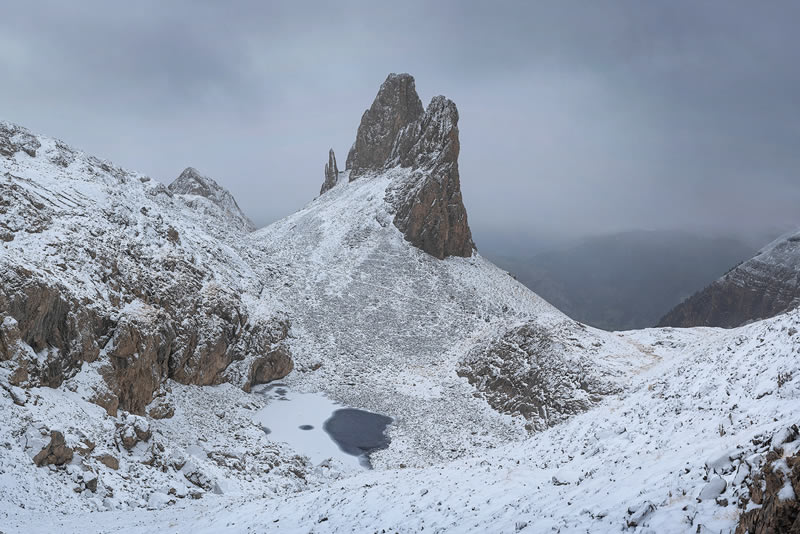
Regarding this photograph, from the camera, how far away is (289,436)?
27.9 meters

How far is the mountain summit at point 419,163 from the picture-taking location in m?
61.0

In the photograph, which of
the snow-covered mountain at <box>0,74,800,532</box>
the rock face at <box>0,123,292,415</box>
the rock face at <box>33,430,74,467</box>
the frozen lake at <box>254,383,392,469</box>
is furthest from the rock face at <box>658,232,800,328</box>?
the rock face at <box>33,430,74,467</box>

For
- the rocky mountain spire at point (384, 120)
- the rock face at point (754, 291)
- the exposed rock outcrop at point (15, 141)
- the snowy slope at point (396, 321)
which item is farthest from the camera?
the rock face at point (754, 291)

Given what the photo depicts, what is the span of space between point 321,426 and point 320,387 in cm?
619

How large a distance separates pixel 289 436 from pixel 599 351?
75.7ft

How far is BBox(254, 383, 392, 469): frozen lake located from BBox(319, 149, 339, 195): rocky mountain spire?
2678 inches

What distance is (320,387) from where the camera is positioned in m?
36.0

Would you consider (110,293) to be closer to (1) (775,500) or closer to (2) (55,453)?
(2) (55,453)

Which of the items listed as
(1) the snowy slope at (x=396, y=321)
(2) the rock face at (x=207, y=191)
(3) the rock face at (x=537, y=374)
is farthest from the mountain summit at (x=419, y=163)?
(2) the rock face at (x=207, y=191)

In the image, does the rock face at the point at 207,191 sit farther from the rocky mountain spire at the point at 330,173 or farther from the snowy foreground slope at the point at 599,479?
the snowy foreground slope at the point at 599,479

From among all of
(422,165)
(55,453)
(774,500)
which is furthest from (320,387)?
(422,165)

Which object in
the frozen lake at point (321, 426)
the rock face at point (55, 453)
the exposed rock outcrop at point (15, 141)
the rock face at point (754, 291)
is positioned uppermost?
the exposed rock outcrop at point (15, 141)

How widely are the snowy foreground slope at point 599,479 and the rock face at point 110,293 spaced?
8784mm

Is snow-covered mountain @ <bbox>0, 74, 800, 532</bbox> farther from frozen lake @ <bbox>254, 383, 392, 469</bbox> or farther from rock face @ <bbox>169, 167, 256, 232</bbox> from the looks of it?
rock face @ <bbox>169, 167, 256, 232</bbox>
